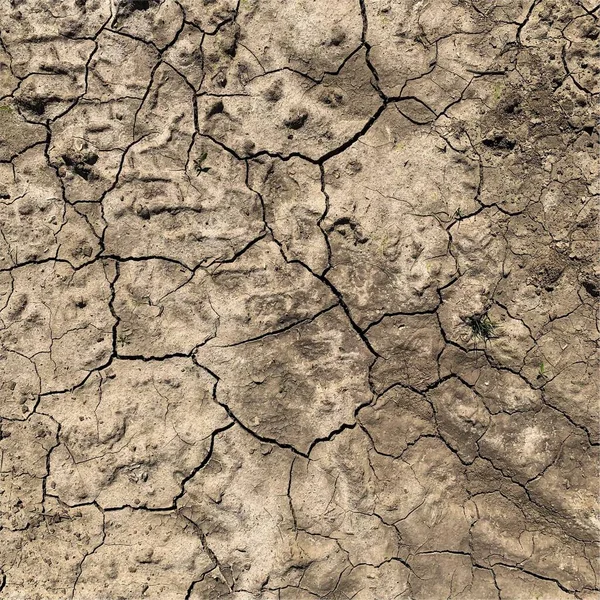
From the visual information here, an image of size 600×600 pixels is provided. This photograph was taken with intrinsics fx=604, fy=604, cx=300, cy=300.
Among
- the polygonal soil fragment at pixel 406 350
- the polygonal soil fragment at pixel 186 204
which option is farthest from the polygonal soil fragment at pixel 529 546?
the polygonal soil fragment at pixel 186 204

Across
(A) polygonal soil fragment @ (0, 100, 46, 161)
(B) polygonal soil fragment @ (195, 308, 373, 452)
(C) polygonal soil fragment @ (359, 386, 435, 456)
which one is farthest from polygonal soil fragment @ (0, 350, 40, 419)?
(C) polygonal soil fragment @ (359, 386, 435, 456)

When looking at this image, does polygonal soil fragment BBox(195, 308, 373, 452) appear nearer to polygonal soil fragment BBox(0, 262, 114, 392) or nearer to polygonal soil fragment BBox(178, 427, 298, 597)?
polygonal soil fragment BBox(178, 427, 298, 597)

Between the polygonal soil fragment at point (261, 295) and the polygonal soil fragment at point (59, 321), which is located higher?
the polygonal soil fragment at point (261, 295)

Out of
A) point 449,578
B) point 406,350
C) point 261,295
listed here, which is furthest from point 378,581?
point 261,295

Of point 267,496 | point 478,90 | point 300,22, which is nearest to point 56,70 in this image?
point 300,22

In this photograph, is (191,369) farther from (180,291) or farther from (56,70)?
(56,70)

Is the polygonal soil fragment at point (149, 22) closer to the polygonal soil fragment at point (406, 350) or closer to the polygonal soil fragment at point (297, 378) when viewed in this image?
the polygonal soil fragment at point (297, 378)
